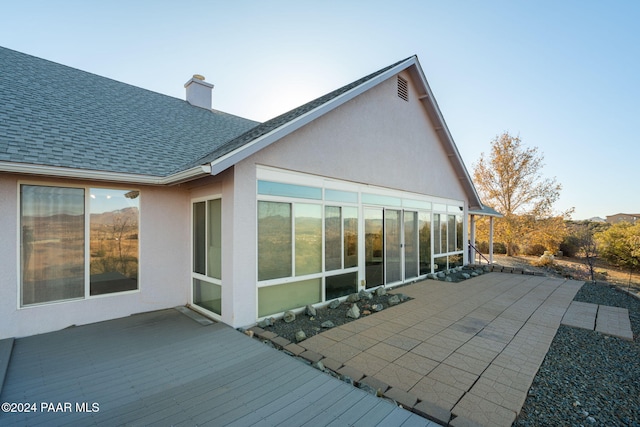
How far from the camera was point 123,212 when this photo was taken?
5.32 metres

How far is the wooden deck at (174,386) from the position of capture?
2555mm

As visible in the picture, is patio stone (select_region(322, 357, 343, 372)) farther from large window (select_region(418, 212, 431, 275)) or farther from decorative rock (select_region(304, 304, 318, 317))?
large window (select_region(418, 212, 431, 275))

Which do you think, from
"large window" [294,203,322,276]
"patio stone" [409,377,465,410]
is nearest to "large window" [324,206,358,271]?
"large window" [294,203,322,276]

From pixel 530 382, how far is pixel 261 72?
11.3 meters

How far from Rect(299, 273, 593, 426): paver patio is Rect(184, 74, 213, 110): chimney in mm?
9371

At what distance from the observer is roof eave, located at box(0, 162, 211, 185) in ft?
12.9

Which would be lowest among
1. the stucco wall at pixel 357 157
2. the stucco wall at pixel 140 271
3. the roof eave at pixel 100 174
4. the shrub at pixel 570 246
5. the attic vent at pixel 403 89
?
the shrub at pixel 570 246

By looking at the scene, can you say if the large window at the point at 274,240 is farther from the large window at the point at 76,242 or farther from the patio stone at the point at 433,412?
the patio stone at the point at 433,412

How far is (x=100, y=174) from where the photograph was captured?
181 inches

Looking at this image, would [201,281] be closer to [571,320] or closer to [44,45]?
[571,320]

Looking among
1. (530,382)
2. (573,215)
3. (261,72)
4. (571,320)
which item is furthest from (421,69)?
(573,215)

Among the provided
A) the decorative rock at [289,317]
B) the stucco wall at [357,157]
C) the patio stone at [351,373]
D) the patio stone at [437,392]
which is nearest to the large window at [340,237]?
the stucco wall at [357,157]

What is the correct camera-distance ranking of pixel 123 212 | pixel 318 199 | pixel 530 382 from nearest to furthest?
pixel 530 382, pixel 123 212, pixel 318 199

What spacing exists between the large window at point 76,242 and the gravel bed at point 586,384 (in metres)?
6.52
